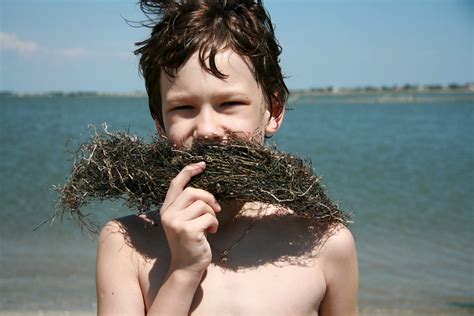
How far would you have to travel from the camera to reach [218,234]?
83.7 inches

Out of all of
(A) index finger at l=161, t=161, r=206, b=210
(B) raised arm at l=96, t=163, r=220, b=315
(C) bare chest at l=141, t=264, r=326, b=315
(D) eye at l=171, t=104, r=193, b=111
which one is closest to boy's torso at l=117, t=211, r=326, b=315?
(C) bare chest at l=141, t=264, r=326, b=315

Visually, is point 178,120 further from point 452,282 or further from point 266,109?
point 452,282

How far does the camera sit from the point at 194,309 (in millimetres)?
1979

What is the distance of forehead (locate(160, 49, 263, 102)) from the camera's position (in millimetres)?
2021

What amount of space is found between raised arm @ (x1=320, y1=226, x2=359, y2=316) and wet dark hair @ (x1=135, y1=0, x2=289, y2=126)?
501 mm

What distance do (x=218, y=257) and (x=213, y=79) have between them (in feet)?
1.84

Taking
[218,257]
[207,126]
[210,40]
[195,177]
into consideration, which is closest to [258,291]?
[218,257]

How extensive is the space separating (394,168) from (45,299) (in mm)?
12705

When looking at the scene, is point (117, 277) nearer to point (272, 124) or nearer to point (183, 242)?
point (183, 242)

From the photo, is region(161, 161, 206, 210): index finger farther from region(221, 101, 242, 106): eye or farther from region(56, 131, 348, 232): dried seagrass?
region(221, 101, 242, 106): eye

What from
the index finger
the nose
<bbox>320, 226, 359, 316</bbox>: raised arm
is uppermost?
the nose

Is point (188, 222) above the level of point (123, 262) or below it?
above

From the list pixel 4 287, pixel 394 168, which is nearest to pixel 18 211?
pixel 4 287

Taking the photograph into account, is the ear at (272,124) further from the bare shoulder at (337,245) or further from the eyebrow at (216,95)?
the bare shoulder at (337,245)
